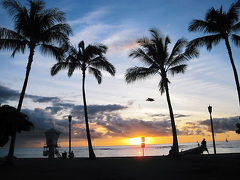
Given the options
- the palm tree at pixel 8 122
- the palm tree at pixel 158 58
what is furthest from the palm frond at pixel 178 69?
the palm tree at pixel 8 122

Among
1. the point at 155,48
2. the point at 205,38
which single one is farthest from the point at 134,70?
the point at 205,38

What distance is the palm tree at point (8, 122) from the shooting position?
16.4 meters

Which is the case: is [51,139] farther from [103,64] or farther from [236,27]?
[236,27]

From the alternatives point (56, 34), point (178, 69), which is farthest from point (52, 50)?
point (178, 69)

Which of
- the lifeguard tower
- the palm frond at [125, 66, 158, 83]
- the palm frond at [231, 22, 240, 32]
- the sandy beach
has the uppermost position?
the palm frond at [231, 22, 240, 32]

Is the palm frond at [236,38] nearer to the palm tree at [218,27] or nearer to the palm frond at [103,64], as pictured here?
the palm tree at [218,27]

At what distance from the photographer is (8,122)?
16.5 m

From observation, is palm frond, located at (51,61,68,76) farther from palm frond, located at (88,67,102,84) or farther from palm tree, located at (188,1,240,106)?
palm tree, located at (188,1,240,106)

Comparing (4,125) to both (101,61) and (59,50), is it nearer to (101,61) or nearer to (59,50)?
(59,50)

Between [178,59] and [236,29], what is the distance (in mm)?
5935

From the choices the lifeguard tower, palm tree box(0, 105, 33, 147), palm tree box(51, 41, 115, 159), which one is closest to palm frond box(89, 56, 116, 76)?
palm tree box(51, 41, 115, 159)

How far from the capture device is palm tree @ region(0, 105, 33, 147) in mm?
16422

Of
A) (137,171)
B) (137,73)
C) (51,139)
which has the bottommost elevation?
(137,171)

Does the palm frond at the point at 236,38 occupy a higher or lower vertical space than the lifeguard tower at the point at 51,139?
higher
